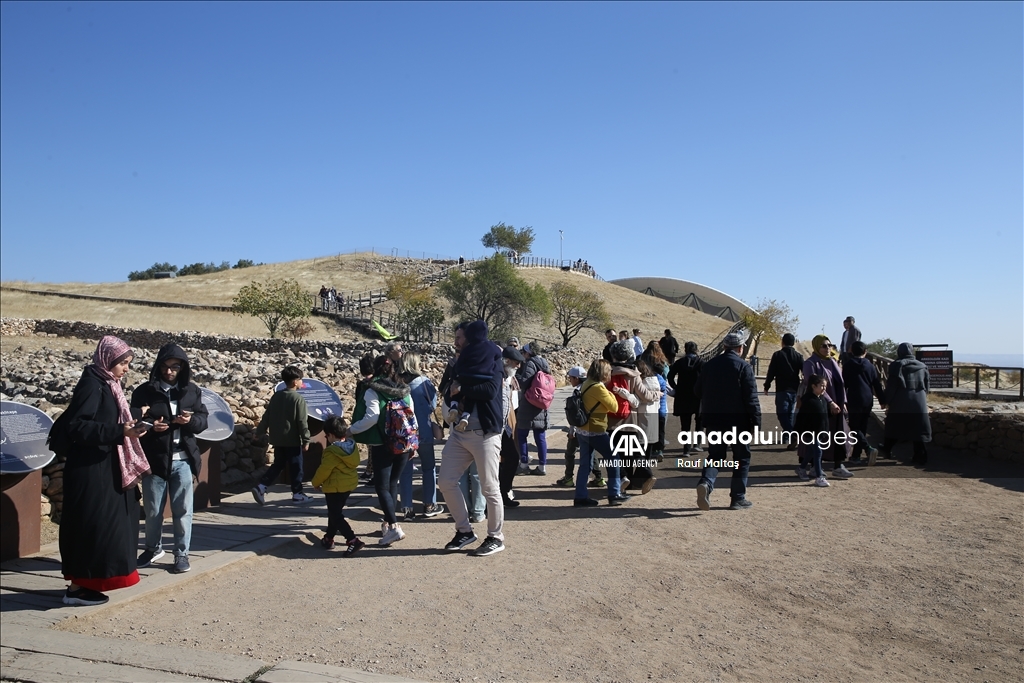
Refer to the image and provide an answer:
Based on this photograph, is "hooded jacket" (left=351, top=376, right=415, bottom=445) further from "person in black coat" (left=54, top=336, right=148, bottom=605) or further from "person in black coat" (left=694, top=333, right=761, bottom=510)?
"person in black coat" (left=694, top=333, right=761, bottom=510)

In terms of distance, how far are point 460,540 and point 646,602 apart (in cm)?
170

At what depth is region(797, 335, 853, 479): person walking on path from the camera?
8289mm

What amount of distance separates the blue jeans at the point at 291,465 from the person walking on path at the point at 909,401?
718 centimetres

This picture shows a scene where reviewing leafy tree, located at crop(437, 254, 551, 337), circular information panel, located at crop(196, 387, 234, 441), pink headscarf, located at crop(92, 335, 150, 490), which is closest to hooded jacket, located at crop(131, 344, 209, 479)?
pink headscarf, located at crop(92, 335, 150, 490)

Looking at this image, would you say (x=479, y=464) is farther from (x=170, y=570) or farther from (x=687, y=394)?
(x=687, y=394)

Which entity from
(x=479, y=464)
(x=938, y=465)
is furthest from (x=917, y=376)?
(x=479, y=464)

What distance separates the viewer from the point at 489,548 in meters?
5.79

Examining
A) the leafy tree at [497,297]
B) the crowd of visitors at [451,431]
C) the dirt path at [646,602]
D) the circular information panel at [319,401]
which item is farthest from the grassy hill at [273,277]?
the dirt path at [646,602]

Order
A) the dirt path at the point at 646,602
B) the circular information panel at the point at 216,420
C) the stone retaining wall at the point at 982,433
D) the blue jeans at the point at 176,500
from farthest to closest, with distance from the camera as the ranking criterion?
the stone retaining wall at the point at 982,433
the circular information panel at the point at 216,420
the blue jeans at the point at 176,500
the dirt path at the point at 646,602

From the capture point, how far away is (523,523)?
6746 millimetres

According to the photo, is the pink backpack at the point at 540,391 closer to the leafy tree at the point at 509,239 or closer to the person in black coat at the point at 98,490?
the person in black coat at the point at 98,490

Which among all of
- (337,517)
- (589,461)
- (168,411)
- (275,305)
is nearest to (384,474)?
(337,517)

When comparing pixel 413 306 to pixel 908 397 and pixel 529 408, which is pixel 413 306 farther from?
pixel 908 397

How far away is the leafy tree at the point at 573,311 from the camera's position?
54.6 meters
